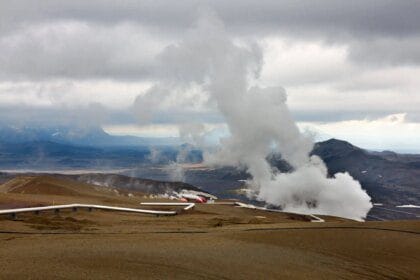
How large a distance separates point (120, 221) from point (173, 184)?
150 meters

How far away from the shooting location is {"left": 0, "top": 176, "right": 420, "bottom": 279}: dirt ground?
67.2 ft

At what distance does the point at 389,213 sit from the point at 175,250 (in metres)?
136

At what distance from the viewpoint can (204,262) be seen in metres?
22.6

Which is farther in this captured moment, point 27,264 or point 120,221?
point 120,221

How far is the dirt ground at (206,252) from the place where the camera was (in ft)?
67.2

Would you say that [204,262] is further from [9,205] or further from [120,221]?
[9,205]

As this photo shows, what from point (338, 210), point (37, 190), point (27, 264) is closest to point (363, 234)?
point (27, 264)

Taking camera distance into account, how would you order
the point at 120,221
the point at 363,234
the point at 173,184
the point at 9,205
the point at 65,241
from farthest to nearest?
the point at 173,184
the point at 9,205
the point at 120,221
the point at 363,234
the point at 65,241

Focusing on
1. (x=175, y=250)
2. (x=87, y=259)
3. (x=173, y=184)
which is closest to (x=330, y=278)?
(x=175, y=250)

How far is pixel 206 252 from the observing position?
2481 cm

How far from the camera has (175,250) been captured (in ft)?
81.4

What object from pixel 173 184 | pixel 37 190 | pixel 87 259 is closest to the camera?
pixel 87 259

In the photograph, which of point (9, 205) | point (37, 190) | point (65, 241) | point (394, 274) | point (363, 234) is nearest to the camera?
point (394, 274)

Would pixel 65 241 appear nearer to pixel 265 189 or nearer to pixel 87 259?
pixel 87 259
